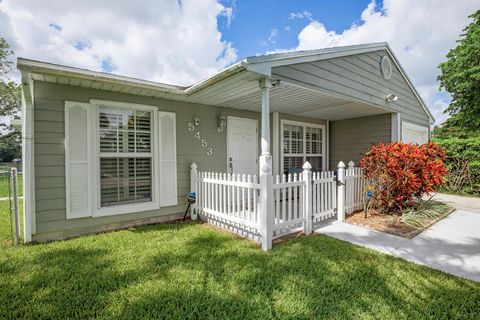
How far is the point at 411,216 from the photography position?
14.5ft

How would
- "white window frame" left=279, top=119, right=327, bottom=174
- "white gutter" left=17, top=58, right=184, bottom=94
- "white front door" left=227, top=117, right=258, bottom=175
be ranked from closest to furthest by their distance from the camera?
"white gutter" left=17, top=58, right=184, bottom=94, "white front door" left=227, top=117, right=258, bottom=175, "white window frame" left=279, top=119, right=327, bottom=174

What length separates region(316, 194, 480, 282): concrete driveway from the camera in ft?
8.95

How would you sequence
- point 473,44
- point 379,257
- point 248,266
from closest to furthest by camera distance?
point 248,266 → point 379,257 → point 473,44

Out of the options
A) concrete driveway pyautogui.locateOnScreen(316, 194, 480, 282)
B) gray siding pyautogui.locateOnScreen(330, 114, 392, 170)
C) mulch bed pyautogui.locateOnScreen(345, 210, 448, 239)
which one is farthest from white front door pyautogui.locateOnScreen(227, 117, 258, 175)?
gray siding pyautogui.locateOnScreen(330, 114, 392, 170)

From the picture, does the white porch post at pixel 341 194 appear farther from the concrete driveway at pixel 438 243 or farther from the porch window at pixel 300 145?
the porch window at pixel 300 145

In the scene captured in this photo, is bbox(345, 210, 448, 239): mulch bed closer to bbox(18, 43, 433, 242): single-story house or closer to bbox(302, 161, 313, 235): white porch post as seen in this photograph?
bbox(302, 161, 313, 235): white porch post

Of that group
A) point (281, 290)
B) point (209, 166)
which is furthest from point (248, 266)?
point (209, 166)

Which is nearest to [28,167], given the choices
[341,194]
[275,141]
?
[275,141]

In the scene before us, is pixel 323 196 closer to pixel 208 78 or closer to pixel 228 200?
pixel 228 200

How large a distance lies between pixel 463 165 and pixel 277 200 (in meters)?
7.61

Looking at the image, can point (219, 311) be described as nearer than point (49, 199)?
Yes

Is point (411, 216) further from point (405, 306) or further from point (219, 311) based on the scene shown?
point (219, 311)

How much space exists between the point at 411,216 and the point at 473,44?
450 inches

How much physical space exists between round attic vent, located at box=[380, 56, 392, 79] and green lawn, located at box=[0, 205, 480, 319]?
5.06 metres
